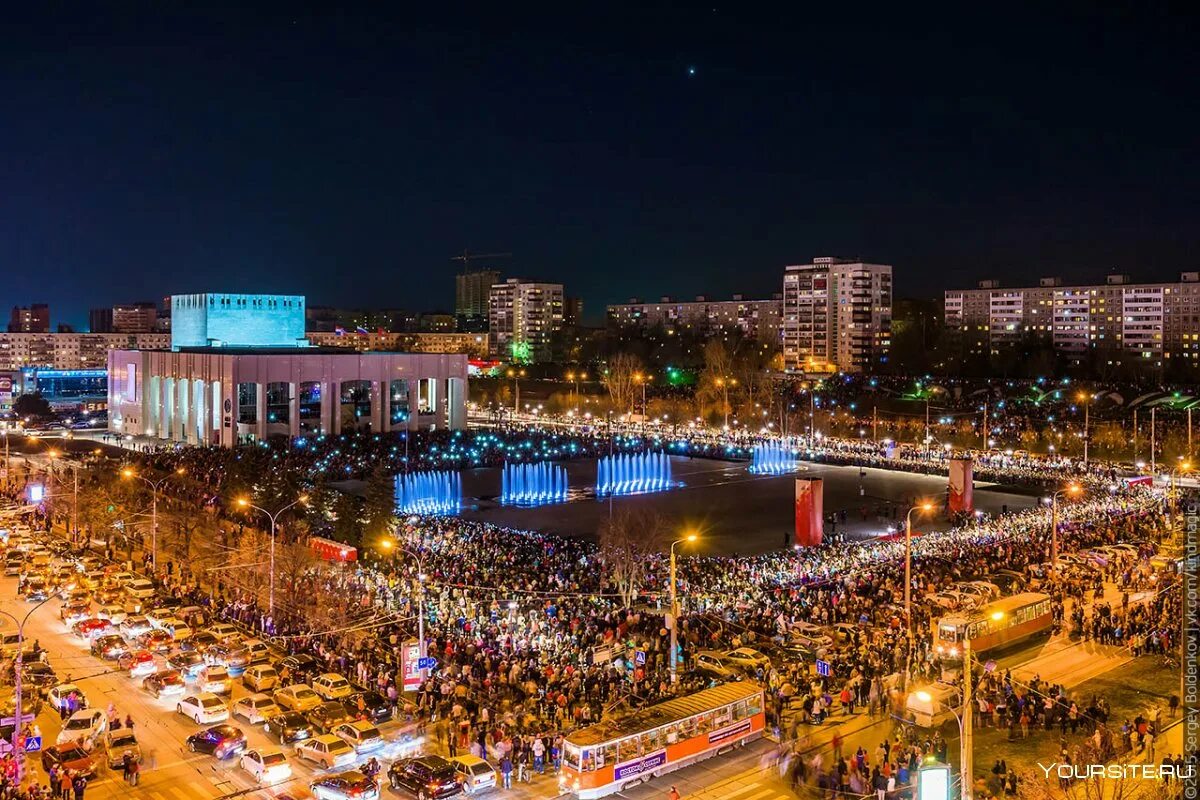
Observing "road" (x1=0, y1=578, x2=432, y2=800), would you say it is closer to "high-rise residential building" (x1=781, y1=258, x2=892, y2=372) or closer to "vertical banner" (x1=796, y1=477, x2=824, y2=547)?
"vertical banner" (x1=796, y1=477, x2=824, y2=547)

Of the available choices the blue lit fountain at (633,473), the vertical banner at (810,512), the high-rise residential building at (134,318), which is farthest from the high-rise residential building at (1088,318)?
the high-rise residential building at (134,318)

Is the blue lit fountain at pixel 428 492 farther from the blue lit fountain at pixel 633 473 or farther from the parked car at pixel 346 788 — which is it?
the parked car at pixel 346 788

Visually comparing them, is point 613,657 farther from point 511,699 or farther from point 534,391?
point 534,391

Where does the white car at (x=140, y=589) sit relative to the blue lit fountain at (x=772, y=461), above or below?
below

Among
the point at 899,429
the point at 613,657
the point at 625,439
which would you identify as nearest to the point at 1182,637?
the point at 613,657

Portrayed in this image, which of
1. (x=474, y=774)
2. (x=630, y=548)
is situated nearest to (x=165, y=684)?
(x=474, y=774)
